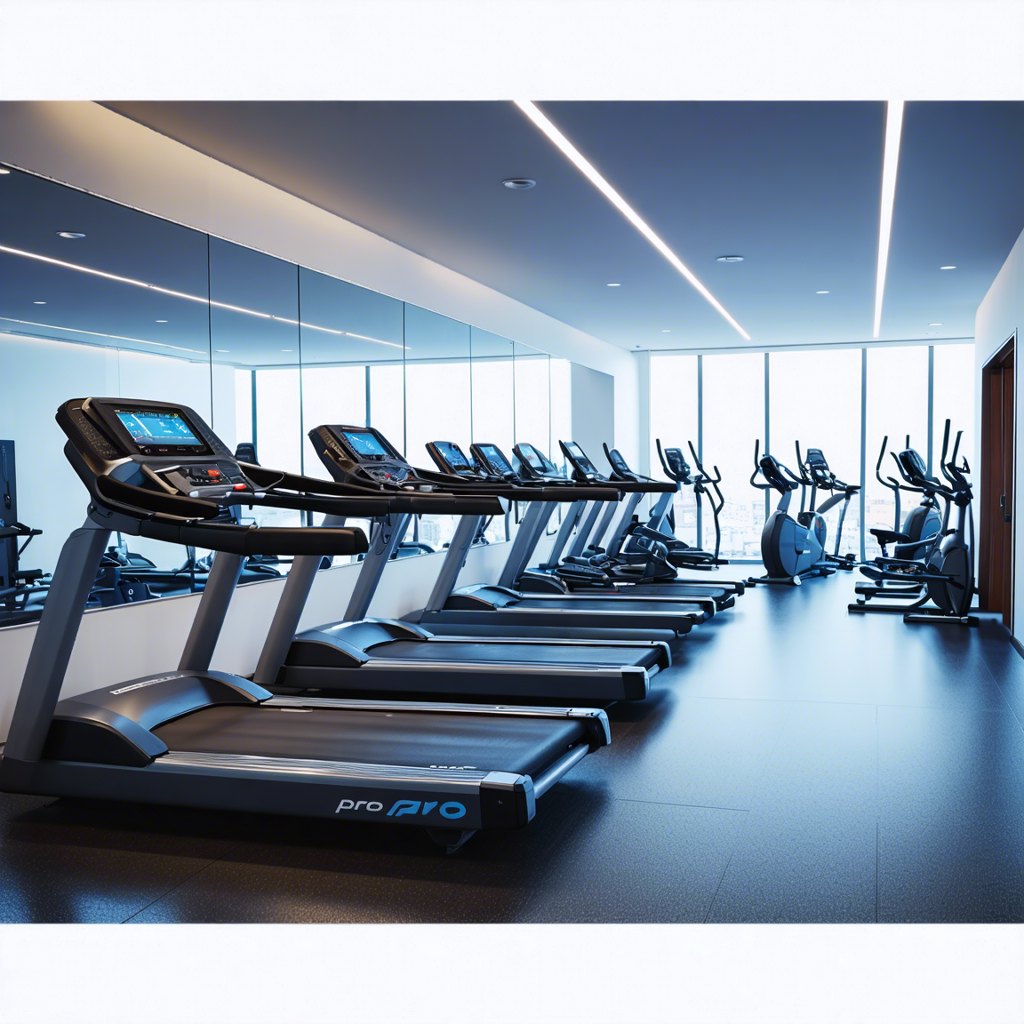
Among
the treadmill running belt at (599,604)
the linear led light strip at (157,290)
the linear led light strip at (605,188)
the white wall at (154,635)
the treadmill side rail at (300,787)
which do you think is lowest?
the treadmill side rail at (300,787)

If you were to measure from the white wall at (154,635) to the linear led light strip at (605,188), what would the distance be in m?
2.43

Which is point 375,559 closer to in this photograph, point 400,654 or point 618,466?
point 400,654

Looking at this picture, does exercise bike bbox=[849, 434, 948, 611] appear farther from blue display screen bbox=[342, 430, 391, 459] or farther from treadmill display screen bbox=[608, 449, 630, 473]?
blue display screen bbox=[342, 430, 391, 459]

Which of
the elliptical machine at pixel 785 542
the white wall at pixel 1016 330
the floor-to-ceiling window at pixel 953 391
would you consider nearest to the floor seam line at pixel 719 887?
the white wall at pixel 1016 330

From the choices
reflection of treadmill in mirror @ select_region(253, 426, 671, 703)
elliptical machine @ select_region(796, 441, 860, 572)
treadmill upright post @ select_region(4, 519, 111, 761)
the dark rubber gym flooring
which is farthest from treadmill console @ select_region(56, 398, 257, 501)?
elliptical machine @ select_region(796, 441, 860, 572)

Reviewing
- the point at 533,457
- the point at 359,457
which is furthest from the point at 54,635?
the point at 533,457

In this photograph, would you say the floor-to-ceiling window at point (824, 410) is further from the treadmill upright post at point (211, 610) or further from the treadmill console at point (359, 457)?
the treadmill upright post at point (211, 610)

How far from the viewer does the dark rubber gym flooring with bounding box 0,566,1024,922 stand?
246cm

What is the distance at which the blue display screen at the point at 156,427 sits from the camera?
3285 millimetres

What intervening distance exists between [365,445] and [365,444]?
0.04 ft

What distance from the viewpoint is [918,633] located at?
263 inches

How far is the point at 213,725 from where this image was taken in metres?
3.39
